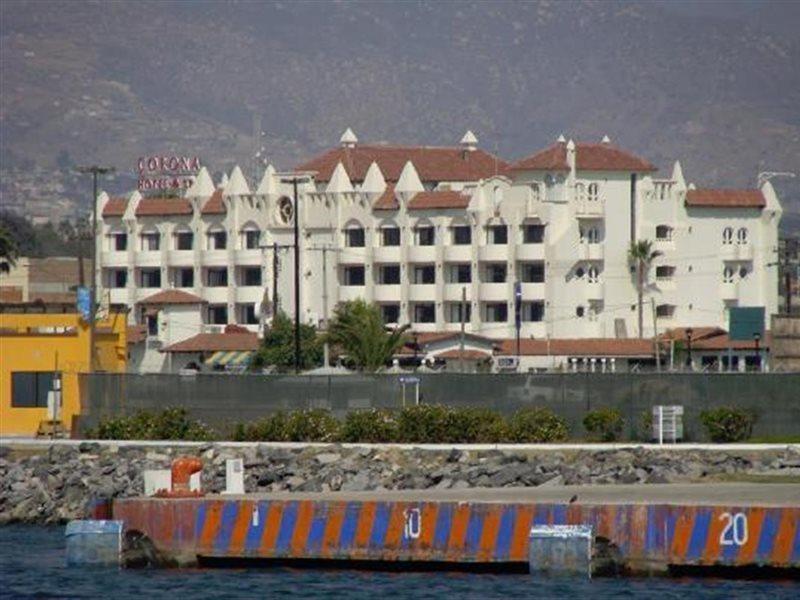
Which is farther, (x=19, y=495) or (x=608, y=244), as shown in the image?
(x=608, y=244)

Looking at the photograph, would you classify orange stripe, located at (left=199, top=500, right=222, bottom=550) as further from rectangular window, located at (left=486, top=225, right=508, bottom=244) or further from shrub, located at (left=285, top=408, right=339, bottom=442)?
rectangular window, located at (left=486, top=225, right=508, bottom=244)

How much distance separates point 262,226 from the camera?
157m

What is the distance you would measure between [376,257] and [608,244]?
12.5m

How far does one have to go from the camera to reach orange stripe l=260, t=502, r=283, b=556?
158ft

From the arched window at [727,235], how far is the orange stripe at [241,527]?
109m

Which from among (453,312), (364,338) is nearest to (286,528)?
(364,338)

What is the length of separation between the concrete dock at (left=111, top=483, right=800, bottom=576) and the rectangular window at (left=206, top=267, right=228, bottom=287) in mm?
110380

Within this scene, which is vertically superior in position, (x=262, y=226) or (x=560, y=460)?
(x=262, y=226)

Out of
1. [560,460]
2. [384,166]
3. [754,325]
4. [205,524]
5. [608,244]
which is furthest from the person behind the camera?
[384,166]

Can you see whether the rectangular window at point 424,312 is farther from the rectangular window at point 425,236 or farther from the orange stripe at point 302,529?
the orange stripe at point 302,529

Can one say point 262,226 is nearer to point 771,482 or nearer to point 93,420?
point 93,420

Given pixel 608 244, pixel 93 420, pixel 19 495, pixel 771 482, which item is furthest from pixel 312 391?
pixel 608 244

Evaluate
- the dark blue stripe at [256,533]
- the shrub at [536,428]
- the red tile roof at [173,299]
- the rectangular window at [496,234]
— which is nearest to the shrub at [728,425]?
the shrub at [536,428]

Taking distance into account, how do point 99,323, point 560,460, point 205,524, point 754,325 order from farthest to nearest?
point 754,325 < point 99,323 < point 560,460 < point 205,524
